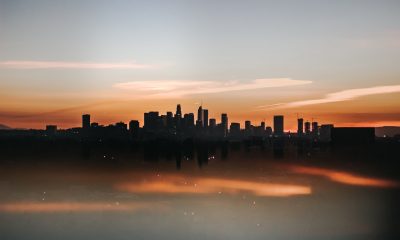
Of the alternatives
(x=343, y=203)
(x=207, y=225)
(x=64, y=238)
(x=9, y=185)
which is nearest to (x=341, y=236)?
(x=207, y=225)

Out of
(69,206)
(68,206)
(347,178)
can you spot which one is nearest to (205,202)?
(69,206)

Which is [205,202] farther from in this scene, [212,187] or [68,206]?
[68,206]

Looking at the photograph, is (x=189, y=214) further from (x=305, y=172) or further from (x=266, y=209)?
(x=305, y=172)

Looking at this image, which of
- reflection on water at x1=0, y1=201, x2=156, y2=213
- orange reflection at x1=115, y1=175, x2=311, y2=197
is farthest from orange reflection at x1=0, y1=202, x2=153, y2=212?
orange reflection at x1=115, y1=175, x2=311, y2=197

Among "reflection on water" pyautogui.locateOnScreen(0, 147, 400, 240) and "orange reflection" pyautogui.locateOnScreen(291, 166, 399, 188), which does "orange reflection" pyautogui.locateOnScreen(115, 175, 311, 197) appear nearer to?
"reflection on water" pyautogui.locateOnScreen(0, 147, 400, 240)

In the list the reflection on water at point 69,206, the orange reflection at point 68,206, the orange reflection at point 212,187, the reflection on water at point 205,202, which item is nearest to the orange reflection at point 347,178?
the reflection on water at point 205,202

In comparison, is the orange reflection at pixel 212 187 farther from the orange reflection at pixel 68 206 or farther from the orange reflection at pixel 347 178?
the orange reflection at pixel 68 206
